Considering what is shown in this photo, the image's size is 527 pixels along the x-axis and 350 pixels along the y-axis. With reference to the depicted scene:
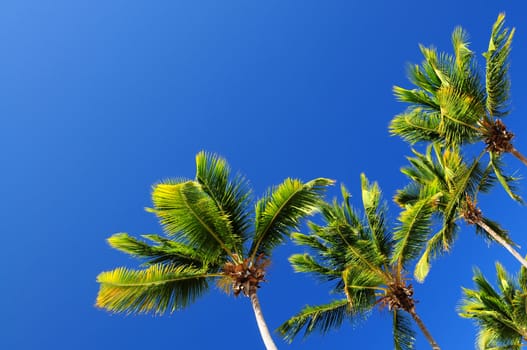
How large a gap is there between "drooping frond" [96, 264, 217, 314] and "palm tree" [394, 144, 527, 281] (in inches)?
283

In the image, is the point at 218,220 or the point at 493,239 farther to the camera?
the point at 493,239

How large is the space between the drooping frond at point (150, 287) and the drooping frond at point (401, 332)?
6800mm

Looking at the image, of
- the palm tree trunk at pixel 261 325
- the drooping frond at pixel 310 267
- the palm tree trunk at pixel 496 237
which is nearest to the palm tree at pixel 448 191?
the palm tree trunk at pixel 496 237

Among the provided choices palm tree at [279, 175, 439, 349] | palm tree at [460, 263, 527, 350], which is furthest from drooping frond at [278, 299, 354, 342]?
palm tree at [460, 263, 527, 350]

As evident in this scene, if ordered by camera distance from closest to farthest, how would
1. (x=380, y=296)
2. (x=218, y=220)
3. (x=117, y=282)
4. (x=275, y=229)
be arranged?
(x=117, y=282)
(x=218, y=220)
(x=275, y=229)
(x=380, y=296)

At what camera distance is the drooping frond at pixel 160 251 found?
10961mm

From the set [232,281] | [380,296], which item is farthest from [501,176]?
[232,281]

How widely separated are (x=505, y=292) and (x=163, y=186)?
1499 centimetres

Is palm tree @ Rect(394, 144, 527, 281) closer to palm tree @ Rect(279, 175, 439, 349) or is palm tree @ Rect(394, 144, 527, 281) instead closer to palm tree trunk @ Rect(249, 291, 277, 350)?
palm tree @ Rect(279, 175, 439, 349)

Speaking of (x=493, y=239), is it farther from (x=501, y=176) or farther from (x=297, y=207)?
(x=297, y=207)

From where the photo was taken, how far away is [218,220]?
34.8 feet

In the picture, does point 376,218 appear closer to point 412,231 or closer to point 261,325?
point 412,231

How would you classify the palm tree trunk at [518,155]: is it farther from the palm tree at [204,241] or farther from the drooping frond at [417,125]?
the palm tree at [204,241]

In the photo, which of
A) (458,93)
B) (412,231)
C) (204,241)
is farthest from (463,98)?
(204,241)
